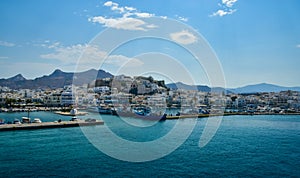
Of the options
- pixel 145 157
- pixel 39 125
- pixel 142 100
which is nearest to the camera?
pixel 145 157

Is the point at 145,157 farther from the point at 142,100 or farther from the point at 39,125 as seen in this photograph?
the point at 142,100

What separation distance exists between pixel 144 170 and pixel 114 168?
0.59 m

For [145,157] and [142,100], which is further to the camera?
[142,100]

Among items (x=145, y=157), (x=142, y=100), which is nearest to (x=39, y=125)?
(x=145, y=157)

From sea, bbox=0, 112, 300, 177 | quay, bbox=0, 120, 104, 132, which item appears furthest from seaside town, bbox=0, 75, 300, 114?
sea, bbox=0, 112, 300, 177

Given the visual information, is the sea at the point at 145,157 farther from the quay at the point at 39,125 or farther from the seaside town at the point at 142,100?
the seaside town at the point at 142,100

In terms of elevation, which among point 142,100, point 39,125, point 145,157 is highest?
point 142,100

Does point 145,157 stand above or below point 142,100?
below

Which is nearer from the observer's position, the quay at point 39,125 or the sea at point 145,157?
the sea at point 145,157

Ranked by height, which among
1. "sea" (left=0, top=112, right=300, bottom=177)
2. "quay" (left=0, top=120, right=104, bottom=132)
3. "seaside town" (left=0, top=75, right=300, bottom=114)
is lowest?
"sea" (left=0, top=112, right=300, bottom=177)

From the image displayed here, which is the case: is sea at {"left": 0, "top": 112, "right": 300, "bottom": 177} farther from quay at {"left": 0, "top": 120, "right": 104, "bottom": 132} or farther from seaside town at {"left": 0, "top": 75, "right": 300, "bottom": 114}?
seaside town at {"left": 0, "top": 75, "right": 300, "bottom": 114}

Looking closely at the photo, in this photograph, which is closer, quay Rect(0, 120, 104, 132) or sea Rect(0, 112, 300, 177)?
sea Rect(0, 112, 300, 177)

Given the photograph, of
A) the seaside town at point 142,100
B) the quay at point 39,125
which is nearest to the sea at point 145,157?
the quay at point 39,125

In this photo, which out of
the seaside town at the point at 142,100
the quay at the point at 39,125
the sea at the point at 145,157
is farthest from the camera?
the seaside town at the point at 142,100
